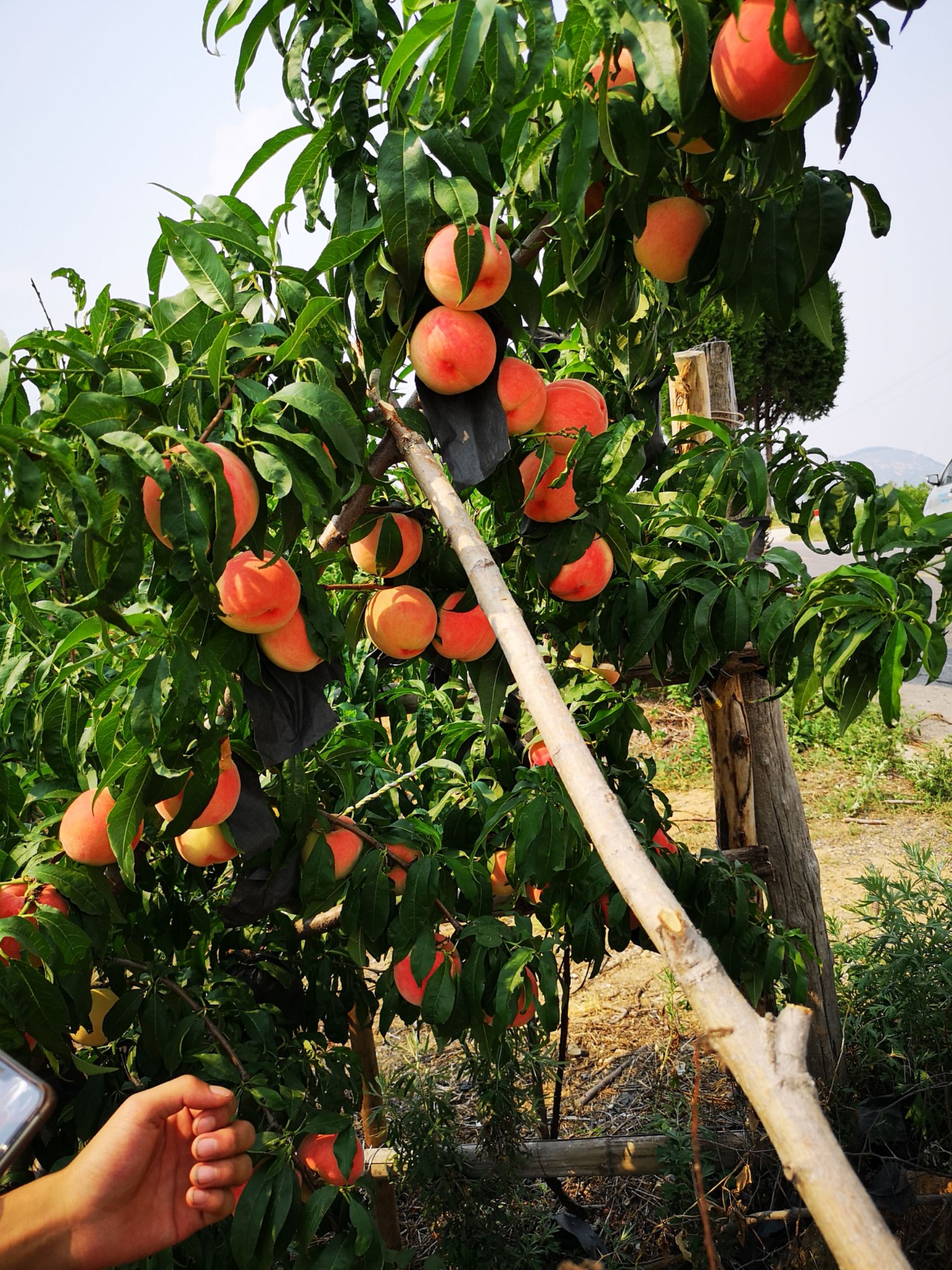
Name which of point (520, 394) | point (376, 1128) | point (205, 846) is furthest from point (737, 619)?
point (376, 1128)

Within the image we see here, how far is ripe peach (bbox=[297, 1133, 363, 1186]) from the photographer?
1.22m

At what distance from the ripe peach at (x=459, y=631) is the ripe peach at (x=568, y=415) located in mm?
253

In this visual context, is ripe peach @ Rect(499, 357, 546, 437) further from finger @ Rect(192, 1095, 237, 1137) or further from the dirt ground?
the dirt ground

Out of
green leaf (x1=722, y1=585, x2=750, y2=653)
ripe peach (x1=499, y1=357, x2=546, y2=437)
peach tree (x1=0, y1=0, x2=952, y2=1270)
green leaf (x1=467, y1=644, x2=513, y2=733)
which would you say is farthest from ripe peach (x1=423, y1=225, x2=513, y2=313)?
green leaf (x1=722, y1=585, x2=750, y2=653)

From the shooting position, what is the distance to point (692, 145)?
0.88 meters

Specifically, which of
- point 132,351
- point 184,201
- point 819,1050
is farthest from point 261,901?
point 819,1050

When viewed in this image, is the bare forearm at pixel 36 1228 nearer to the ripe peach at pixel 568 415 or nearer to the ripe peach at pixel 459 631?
the ripe peach at pixel 459 631

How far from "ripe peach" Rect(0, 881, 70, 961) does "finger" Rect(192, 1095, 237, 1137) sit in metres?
0.31

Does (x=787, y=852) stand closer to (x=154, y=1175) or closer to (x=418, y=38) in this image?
(x=154, y=1175)

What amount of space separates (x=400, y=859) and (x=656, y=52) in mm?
1089

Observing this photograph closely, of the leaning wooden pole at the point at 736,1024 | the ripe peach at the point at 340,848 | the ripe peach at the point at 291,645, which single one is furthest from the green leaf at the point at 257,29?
the ripe peach at the point at 340,848

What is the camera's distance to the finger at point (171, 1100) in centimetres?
109

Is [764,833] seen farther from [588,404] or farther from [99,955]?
[99,955]

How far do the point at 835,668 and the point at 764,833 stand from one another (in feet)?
4.57
